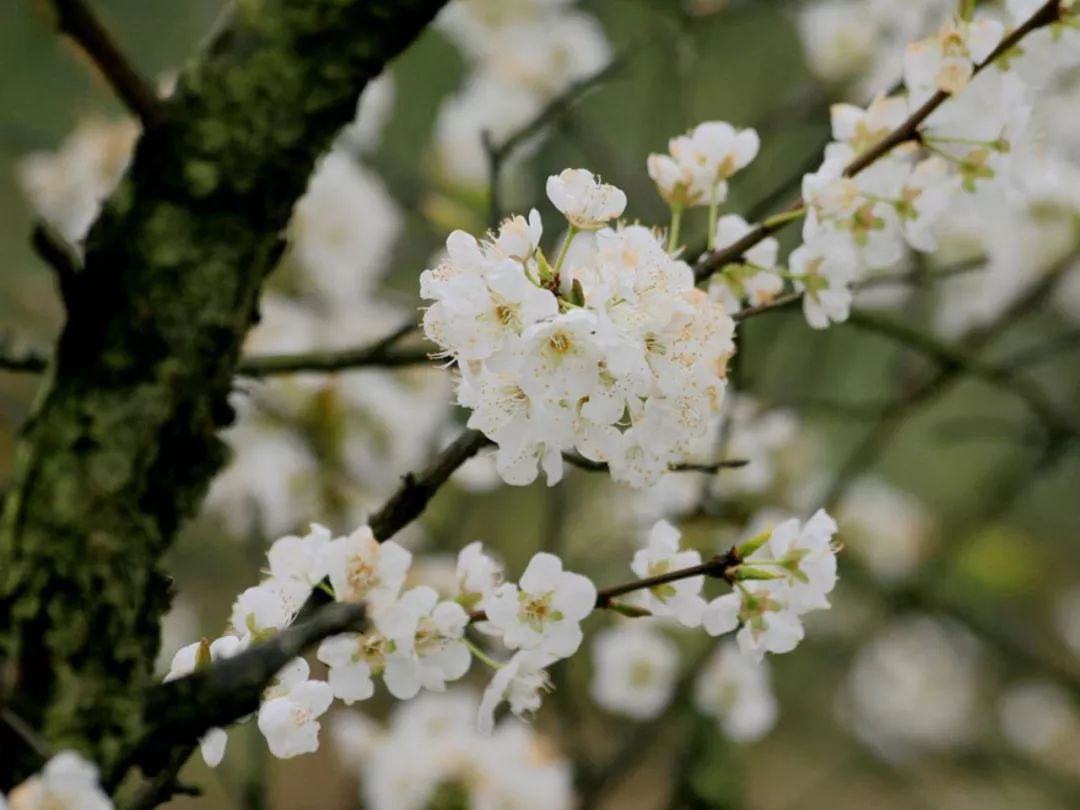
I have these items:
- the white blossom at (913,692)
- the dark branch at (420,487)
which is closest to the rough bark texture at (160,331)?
the dark branch at (420,487)

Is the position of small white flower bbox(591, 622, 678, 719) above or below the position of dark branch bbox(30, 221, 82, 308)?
below

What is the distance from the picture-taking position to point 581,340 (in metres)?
0.52

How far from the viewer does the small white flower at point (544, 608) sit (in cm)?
60

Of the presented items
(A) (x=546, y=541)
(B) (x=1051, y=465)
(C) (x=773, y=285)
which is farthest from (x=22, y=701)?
(B) (x=1051, y=465)

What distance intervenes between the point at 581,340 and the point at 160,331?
262 mm

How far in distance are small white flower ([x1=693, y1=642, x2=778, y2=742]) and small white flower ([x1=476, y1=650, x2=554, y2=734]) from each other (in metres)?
1.02

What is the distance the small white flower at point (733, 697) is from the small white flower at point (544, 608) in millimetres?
1036

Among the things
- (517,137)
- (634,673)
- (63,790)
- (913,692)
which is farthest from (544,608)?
(913,692)

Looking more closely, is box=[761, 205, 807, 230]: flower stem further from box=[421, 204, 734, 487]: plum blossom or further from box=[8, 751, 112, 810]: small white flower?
box=[8, 751, 112, 810]: small white flower

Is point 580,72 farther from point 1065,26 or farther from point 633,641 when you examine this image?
point 1065,26

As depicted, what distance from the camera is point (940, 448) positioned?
16.6ft

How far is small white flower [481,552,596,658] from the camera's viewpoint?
1.98 ft

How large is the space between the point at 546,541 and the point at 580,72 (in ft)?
2.81

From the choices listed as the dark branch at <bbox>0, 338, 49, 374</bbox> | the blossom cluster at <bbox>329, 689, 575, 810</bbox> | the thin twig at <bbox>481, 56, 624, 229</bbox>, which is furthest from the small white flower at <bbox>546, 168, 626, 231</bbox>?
the blossom cluster at <bbox>329, 689, 575, 810</bbox>
